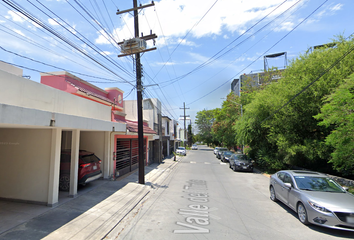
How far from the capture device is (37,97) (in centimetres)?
606

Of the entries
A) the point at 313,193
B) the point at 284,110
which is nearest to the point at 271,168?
the point at 284,110

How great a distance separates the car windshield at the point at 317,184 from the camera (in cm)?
634

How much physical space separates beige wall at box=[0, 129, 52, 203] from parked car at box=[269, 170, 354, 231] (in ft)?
26.4

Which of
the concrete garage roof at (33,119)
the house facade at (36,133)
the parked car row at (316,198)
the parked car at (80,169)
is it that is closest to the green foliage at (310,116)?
the parked car row at (316,198)

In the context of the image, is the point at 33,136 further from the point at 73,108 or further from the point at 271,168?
the point at 271,168

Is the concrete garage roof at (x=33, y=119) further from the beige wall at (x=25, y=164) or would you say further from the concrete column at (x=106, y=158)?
the concrete column at (x=106, y=158)

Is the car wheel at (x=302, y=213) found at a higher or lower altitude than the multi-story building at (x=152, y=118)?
lower

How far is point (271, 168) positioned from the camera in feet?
56.6

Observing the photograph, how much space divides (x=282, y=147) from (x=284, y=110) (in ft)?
8.59

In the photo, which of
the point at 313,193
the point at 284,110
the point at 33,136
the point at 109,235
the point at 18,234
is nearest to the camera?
the point at 18,234

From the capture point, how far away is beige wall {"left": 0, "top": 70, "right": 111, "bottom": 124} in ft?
16.7

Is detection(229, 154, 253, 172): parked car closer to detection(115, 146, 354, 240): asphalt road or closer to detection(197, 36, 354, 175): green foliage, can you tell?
detection(197, 36, 354, 175): green foliage

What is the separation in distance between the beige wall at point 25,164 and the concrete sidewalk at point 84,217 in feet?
3.35

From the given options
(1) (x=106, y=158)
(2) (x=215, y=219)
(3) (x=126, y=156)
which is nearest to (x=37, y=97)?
(1) (x=106, y=158)
